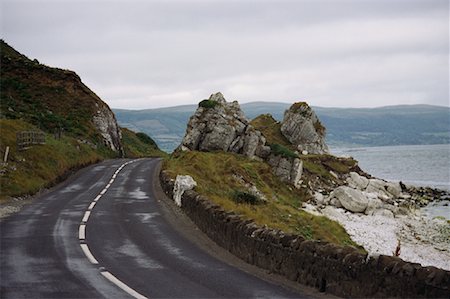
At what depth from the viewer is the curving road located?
37.9 ft

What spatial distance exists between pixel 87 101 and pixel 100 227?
57.0m

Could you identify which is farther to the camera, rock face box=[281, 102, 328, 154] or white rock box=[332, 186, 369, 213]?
rock face box=[281, 102, 328, 154]

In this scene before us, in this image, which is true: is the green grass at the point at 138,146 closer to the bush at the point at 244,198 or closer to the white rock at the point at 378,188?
the white rock at the point at 378,188

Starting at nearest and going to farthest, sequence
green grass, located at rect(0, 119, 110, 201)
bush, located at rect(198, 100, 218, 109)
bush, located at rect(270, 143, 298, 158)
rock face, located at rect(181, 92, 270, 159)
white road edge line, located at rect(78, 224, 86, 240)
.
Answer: white road edge line, located at rect(78, 224, 86, 240) → green grass, located at rect(0, 119, 110, 201) → rock face, located at rect(181, 92, 270, 159) → bush, located at rect(198, 100, 218, 109) → bush, located at rect(270, 143, 298, 158)

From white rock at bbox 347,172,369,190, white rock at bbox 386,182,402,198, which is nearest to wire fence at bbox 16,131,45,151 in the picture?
white rock at bbox 347,172,369,190

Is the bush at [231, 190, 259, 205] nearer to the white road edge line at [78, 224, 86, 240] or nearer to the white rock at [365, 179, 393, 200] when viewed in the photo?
the white road edge line at [78, 224, 86, 240]

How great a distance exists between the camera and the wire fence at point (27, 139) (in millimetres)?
36094

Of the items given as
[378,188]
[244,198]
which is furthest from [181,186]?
[378,188]

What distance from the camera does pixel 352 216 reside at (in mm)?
45500

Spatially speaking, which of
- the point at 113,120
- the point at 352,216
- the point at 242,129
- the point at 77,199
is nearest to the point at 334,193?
the point at 352,216

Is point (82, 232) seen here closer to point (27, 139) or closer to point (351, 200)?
point (27, 139)

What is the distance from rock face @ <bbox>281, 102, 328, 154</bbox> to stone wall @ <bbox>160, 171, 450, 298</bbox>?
206 ft

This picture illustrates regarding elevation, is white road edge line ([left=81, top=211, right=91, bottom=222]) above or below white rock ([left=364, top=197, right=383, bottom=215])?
above

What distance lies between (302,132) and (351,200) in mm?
31698
